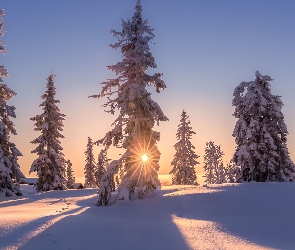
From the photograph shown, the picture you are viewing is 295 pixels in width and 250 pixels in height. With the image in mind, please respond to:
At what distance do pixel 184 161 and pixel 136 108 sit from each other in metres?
31.1

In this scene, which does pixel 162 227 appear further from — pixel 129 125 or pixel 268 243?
pixel 129 125

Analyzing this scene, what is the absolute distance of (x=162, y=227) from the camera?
35.7 ft

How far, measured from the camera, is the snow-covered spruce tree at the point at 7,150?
84.4 ft

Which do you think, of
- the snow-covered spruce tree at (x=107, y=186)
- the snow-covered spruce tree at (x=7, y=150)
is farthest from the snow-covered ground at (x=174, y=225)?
the snow-covered spruce tree at (x=7, y=150)

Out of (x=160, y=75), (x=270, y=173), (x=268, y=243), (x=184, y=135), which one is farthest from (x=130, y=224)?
(x=184, y=135)

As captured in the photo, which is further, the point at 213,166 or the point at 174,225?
the point at 213,166

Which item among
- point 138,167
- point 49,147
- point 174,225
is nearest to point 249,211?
point 174,225

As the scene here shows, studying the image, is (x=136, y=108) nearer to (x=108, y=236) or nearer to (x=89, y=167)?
(x=108, y=236)

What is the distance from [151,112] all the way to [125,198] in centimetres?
518

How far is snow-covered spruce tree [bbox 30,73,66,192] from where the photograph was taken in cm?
3644

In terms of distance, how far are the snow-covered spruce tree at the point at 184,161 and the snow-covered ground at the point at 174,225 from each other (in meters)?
31.8

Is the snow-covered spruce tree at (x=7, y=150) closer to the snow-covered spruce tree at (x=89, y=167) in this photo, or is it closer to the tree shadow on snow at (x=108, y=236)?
the tree shadow on snow at (x=108, y=236)

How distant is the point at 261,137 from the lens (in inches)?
1052

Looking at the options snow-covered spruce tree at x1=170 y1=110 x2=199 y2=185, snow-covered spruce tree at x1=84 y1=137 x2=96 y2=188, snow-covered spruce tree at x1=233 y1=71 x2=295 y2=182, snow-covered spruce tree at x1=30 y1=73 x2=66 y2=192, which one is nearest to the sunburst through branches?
snow-covered spruce tree at x1=233 y1=71 x2=295 y2=182
